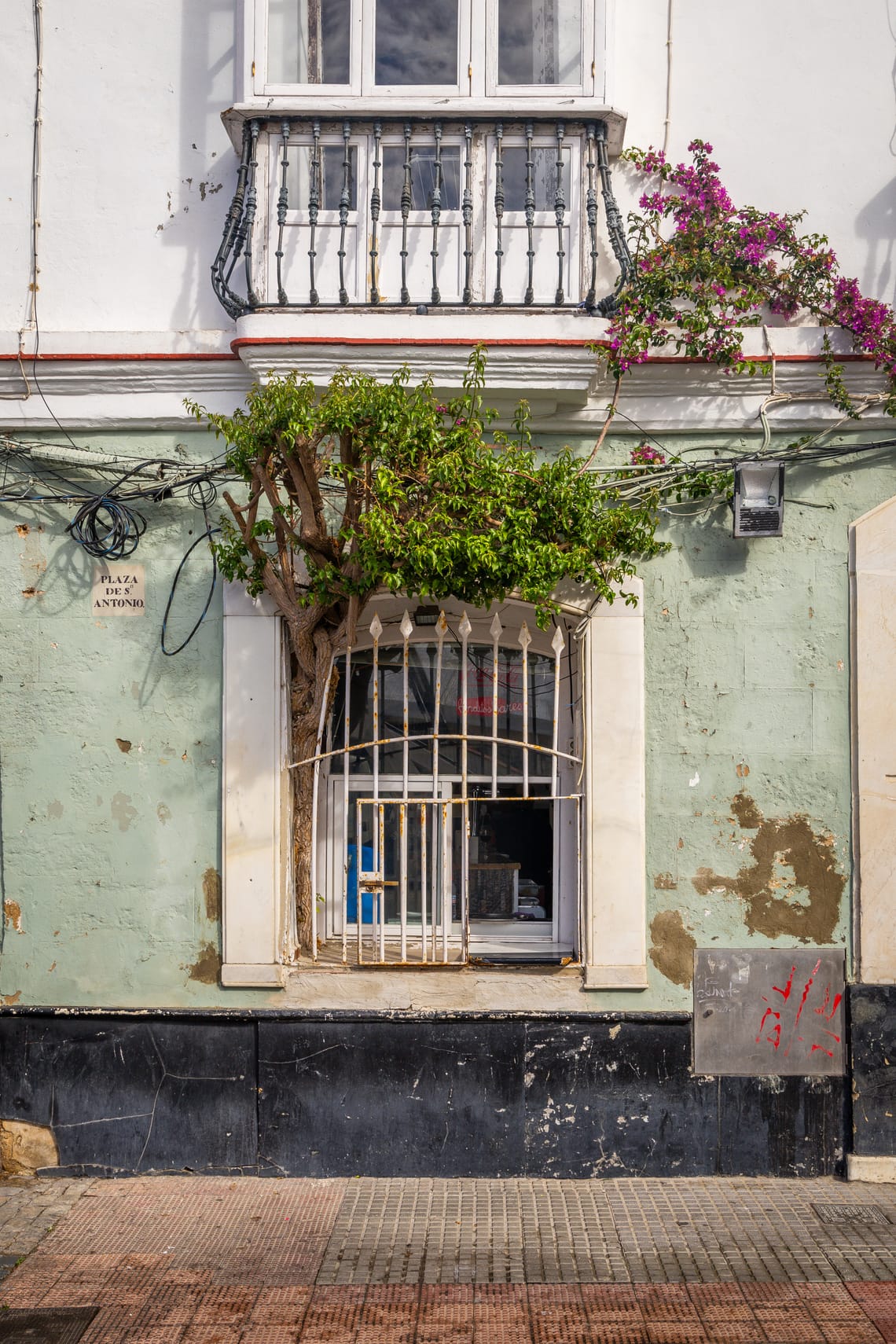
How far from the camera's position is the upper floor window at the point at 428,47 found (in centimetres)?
607

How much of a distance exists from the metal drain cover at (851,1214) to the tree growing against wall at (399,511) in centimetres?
318

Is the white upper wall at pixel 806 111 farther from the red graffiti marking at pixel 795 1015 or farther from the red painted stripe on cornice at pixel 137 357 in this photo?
the red graffiti marking at pixel 795 1015

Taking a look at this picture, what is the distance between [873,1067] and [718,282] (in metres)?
4.13

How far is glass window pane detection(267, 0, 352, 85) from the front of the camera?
619 cm

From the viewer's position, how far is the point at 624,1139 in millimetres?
6199

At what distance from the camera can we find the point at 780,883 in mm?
6285

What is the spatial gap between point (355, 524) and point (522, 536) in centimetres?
80

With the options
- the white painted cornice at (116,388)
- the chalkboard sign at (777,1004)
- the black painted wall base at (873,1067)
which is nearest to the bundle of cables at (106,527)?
the white painted cornice at (116,388)

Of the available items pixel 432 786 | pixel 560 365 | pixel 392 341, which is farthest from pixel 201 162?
pixel 432 786

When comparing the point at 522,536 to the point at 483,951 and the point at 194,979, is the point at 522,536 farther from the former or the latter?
the point at 194,979

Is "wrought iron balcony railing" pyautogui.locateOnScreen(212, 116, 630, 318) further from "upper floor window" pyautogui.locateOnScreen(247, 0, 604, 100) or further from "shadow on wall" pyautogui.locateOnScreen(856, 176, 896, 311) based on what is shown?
"shadow on wall" pyautogui.locateOnScreen(856, 176, 896, 311)

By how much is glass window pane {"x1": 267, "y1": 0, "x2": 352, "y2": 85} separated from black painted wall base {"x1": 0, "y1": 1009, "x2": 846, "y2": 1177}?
16.0ft

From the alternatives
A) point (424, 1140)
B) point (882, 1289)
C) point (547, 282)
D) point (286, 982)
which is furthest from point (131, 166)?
point (882, 1289)

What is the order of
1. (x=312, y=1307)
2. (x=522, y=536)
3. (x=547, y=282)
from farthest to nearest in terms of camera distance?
(x=547, y=282) → (x=522, y=536) → (x=312, y=1307)
